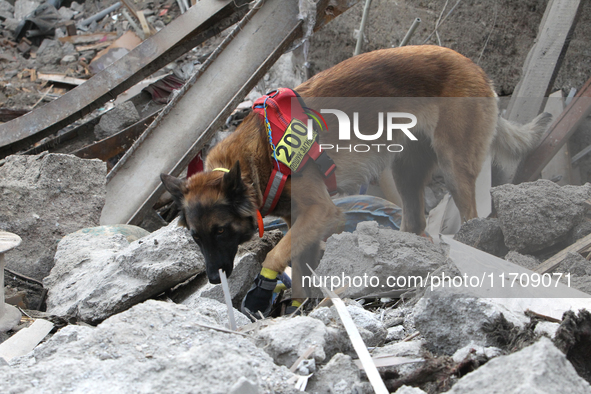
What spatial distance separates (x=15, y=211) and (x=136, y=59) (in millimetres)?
2446

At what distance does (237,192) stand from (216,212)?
21 cm

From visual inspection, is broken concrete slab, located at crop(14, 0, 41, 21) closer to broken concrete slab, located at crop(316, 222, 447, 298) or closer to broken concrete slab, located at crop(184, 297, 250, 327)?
broken concrete slab, located at crop(184, 297, 250, 327)

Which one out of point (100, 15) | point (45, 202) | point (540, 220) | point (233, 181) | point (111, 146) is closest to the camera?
point (233, 181)

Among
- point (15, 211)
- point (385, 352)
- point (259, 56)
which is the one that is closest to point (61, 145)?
point (15, 211)

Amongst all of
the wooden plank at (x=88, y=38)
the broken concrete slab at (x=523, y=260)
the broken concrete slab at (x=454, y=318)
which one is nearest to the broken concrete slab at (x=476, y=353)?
the broken concrete slab at (x=454, y=318)

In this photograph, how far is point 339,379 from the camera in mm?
1734

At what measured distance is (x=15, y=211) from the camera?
14.0 ft

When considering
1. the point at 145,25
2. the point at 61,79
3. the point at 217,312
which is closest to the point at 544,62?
the point at 217,312

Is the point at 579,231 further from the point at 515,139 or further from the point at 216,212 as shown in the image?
the point at 216,212

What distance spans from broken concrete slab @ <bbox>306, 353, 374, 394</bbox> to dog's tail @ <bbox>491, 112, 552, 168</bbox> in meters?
3.43

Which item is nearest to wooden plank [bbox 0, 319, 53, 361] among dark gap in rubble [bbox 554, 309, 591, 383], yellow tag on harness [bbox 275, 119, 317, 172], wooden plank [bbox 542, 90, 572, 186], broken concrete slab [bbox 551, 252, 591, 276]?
yellow tag on harness [bbox 275, 119, 317, 172]

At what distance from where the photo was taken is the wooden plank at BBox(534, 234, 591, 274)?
3.22m

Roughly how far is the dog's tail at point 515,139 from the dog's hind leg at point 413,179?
2.25 feet

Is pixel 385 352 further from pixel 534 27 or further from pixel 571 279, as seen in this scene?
pixel 534 27
